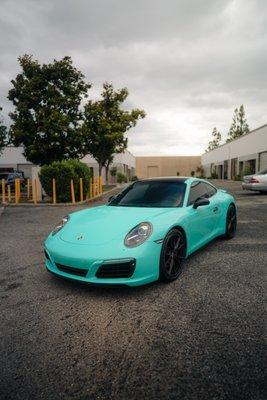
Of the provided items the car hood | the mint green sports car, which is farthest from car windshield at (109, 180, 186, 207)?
the car hood

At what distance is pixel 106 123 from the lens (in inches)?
1091

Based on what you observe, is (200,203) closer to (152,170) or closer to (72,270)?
(72,270)

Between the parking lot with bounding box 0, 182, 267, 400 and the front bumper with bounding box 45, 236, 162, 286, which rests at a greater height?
the front bumper with bounding box 45, 236, 162, 286

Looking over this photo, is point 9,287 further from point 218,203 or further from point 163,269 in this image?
point 218,203

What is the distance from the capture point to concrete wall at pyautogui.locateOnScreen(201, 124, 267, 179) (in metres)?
32.2

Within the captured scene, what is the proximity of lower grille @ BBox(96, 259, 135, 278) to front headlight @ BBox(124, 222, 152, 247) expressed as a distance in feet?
0.77

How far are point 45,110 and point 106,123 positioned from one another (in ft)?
17.4

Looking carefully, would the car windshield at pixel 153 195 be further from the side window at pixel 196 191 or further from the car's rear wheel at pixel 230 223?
the car's rear wheel at pixel 230 223

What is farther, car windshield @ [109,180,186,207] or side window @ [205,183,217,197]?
side window @ [205,183,217,197]

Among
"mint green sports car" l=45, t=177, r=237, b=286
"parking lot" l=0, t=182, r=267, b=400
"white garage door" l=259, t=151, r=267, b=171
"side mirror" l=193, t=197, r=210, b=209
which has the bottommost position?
"parking lot" l=0, t=182, r=267, b=400

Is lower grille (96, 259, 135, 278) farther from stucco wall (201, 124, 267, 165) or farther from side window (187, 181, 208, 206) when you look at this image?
stucco wall (201, 124, 267, 165)

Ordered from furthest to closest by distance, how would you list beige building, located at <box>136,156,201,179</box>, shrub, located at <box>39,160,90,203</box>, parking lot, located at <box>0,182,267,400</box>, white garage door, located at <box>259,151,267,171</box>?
beige building, located at <box>136,156,201,179</box>
white garage door, located at <box>259,151,267,171</box>
shrub, located at <box>39,160,90,203</box>
parking lot, located at <box>0,182,267,400</box>

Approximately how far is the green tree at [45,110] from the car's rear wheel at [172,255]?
71.4ft

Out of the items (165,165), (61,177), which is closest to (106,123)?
(61,177)
